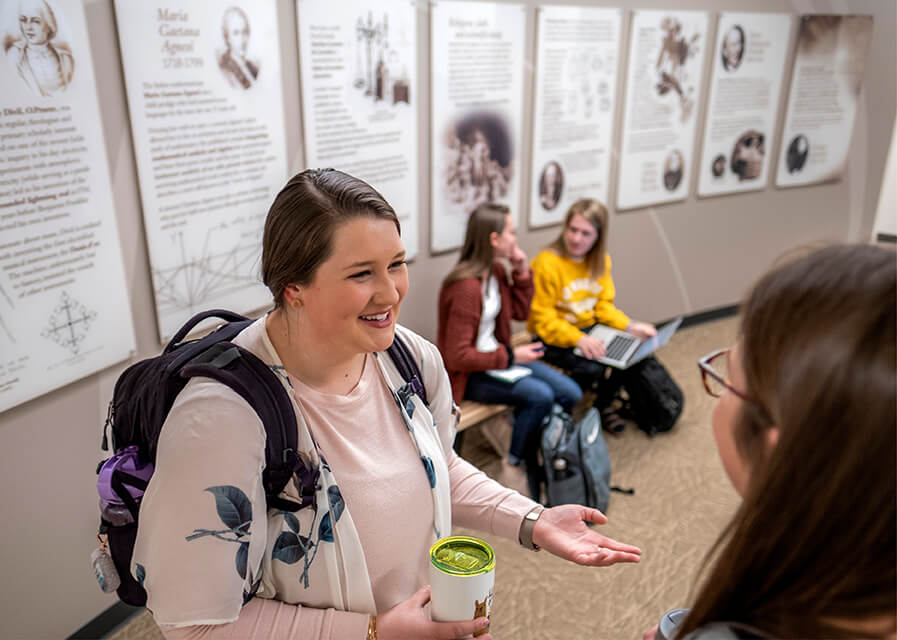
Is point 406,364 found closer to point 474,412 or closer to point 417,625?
point 417,625

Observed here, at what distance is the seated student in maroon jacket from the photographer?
3.33m

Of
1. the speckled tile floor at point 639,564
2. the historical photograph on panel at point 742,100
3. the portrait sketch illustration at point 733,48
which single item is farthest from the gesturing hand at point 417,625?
the portrait sketch illustration at point 733,48

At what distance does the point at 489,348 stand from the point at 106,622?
2.04 m

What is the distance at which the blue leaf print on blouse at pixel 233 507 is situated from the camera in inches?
46.1

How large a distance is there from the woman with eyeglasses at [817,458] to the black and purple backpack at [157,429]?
2.48 feet

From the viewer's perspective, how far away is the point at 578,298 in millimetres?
4074

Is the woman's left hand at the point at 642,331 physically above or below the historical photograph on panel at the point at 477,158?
below

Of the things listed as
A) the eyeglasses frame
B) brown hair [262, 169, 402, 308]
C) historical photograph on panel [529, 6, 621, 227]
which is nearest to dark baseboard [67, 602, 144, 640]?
brown hair [262, 169, 402, 308]

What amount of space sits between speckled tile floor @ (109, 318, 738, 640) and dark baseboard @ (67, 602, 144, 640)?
28mm

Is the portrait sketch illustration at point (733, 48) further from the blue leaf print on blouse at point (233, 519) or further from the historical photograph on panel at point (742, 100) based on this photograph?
the blue leaf print on blouse at point (233, 519)

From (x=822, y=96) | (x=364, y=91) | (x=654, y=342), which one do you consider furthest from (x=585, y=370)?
(x=822, y=96)

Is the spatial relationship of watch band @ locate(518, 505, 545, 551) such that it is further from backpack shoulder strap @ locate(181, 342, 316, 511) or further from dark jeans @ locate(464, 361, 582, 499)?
Answer: dark jeans @ locate(464, 361, 582, 499)

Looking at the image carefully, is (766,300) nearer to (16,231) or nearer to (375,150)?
(16,231)

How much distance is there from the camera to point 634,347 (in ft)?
12.8
